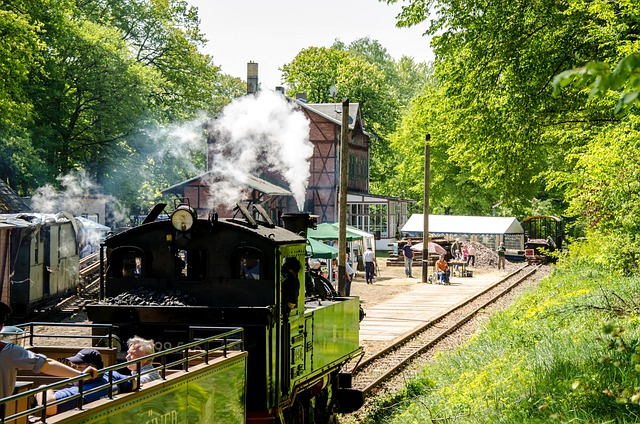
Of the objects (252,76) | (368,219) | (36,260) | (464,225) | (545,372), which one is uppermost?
(252,76)

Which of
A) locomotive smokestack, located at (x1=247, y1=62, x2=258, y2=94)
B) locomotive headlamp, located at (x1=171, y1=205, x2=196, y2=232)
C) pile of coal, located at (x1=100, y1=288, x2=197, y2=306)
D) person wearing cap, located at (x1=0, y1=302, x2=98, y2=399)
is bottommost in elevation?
person wearing cap, located at (x1=0, y1=302, x2=98, y2=399)

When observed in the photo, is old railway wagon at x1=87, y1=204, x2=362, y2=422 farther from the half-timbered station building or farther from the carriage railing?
the half-timbered station building

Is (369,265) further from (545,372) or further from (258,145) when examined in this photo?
(545,372)

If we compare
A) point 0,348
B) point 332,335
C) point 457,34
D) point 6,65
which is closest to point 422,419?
point 332,335

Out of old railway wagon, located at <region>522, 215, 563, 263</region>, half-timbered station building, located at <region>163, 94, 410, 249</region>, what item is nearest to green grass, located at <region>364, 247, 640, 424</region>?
half-timbered station building, located at <region>163, 94, 410, 249</region>

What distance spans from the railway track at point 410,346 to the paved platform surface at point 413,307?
1.51ft

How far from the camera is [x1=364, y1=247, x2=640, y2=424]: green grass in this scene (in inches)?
314

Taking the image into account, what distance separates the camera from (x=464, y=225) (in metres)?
57.2

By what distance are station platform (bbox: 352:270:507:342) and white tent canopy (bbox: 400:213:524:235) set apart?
1022 centimetres

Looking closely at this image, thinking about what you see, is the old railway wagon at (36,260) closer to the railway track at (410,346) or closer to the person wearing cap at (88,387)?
the railway track at (410,346)

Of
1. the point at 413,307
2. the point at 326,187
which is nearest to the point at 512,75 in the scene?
the point at 413,307

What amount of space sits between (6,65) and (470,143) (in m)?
16.3

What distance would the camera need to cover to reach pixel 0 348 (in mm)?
6172

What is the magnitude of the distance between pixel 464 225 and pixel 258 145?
52.5ft
